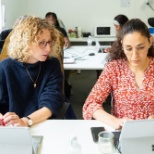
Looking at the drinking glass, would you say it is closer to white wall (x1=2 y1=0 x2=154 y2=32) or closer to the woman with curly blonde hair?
the woman with curly blonde hair

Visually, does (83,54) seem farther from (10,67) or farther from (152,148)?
(152,148)

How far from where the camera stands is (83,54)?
3.60m

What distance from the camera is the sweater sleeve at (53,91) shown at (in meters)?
1.62

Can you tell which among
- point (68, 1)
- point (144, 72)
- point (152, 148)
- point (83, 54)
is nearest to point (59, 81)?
point (144, 72)

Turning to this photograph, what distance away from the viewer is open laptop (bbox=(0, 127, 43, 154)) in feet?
3.32

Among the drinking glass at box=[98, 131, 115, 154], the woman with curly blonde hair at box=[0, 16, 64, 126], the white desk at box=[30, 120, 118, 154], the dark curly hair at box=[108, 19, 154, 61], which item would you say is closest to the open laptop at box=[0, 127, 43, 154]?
the white desk at box=[30, 120, 118, 154]

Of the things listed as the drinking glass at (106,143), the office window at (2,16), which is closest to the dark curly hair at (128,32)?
the drinking glass at (106,143)

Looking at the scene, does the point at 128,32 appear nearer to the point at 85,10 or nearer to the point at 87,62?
the point at 87,62

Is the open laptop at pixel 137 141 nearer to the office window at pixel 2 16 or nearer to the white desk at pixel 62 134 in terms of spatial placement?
the white desk at pixel 62 134

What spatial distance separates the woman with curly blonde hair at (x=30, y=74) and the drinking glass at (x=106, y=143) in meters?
0.45

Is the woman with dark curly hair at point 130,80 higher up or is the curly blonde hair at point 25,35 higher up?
the curly blonde hair at point 25,35

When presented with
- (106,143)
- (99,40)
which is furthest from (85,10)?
(106,143)

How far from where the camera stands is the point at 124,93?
1.62 metres

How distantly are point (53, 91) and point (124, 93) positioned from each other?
426 mm
